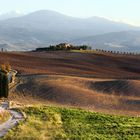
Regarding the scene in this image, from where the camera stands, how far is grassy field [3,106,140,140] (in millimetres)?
30781

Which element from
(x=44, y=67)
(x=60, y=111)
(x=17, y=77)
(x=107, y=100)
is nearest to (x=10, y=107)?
(x=60, y=111)

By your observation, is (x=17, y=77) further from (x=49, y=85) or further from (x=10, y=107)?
(x=10, y=107)

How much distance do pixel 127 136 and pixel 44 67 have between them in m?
46.1

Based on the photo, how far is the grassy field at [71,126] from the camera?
30781 mm

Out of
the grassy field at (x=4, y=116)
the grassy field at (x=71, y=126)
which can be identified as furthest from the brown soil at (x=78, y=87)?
the grassy field at (x=4, y=116)

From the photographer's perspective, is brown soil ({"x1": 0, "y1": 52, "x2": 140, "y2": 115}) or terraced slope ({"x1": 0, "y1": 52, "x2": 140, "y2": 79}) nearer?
brown soil ({"x1": 0, "y1": 52, "x2": 140, "y2": 115})

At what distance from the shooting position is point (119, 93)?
193ft

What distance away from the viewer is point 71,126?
116 ft

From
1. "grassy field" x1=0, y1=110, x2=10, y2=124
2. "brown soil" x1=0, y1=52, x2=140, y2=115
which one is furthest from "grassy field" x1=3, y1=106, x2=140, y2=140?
"brown soil" x1=0, y1=52, x2=140, y2=115

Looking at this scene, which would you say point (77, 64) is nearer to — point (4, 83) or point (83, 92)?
point (83, 92)

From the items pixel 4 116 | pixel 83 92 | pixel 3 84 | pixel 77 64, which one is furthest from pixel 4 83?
pixel 77 64

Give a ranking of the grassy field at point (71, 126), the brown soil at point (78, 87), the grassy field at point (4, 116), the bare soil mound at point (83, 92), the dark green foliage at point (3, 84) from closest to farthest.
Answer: the grassy field at point (71, 126) < the grassy field at point (4, 116) < the dark green foliage at point (3, 84) < the bare soil mound at point (83, 92) < the brown soil at point (78, 87)

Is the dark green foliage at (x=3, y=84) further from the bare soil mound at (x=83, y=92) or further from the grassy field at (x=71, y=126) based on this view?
the grassy field at (x=71, y=126)

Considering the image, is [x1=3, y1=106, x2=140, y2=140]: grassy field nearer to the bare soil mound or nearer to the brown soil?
the brown soil
